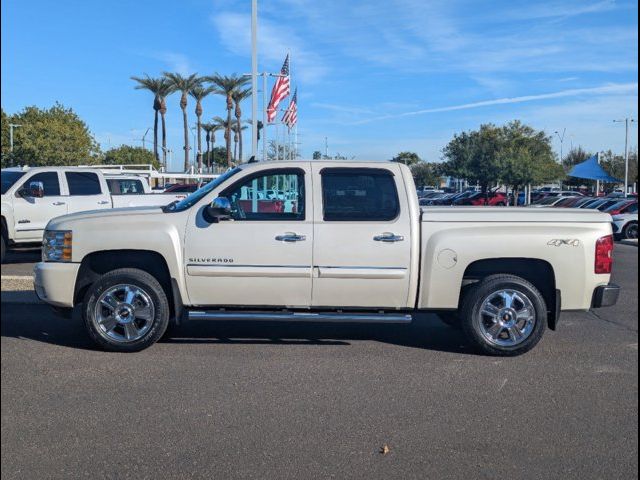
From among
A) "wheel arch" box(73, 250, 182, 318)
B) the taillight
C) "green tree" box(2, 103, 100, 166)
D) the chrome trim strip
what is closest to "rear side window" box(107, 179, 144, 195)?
"wheel arch" box(73, 250, 182, 318)

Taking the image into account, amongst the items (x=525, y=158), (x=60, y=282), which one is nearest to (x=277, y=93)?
(x=60, y=282)

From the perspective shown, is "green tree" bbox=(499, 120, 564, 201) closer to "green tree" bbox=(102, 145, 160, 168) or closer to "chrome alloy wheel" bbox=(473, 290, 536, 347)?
"green tree" bbox=(102, 145, 160, 168)

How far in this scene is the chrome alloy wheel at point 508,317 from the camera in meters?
6.85

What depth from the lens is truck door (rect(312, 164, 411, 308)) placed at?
675 cm

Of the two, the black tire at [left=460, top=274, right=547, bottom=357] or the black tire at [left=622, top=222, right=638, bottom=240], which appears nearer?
the black tire at [left=460, top=274, right=547, bottom=357]

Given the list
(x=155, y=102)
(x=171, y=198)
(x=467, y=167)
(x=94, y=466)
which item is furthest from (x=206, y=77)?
(x=94, y=466)

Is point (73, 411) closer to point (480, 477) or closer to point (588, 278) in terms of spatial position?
point (480, 477)

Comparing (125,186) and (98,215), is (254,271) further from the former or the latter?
(125,186)

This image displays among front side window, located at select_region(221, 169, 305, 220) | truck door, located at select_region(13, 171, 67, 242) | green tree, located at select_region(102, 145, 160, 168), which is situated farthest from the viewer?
green tree, located at select_region(102, 145, 160, 168)

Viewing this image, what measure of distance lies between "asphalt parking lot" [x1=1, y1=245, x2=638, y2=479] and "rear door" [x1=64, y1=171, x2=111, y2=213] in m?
7.44

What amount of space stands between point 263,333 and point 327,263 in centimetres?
153

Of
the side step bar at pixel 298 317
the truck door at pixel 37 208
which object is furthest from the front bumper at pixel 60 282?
the truck door at pixel 37 208

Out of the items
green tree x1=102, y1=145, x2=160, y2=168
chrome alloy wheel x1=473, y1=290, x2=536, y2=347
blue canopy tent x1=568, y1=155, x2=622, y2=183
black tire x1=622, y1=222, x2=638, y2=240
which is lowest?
black tire x1=622, y1=222, x2=638, y2=240

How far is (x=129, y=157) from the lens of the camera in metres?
61.9
